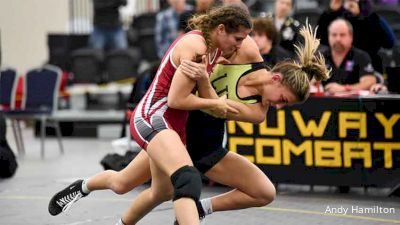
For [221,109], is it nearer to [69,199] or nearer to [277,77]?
[277,77]

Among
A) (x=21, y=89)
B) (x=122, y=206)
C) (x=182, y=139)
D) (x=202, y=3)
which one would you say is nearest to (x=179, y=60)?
(x=182, y=139)

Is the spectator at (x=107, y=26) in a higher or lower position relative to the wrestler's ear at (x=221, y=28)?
lower

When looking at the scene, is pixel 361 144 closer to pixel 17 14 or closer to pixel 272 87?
pixel 272 87

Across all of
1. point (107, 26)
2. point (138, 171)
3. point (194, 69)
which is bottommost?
point (138, 171)

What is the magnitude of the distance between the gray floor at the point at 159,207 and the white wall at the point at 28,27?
857cm

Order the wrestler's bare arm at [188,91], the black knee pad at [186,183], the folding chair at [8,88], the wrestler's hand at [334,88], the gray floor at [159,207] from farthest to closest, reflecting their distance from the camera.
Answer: the folding chair at [8,88] < the wrestler's hand at [334,88] < the gray floor at [159,207] < the wrestler's bare arm at [188,91] < the black knee pad at [186,183]

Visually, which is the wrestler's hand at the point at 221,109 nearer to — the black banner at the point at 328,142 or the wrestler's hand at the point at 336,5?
the black banner at the point at 328,142

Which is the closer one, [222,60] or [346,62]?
[222,60]

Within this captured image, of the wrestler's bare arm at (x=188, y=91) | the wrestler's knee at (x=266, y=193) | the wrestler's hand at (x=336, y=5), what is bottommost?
the wrestler's knee at (x=266, y=193)

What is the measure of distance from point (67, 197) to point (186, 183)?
1.64m

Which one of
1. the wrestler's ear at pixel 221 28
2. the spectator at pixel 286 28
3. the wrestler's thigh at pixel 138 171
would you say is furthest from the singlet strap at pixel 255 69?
the spectator at pixel 286 28

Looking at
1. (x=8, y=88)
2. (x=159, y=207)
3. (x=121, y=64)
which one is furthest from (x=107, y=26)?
(x=159, y=207)

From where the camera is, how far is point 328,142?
10.0 meters

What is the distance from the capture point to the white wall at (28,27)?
20781 mm
